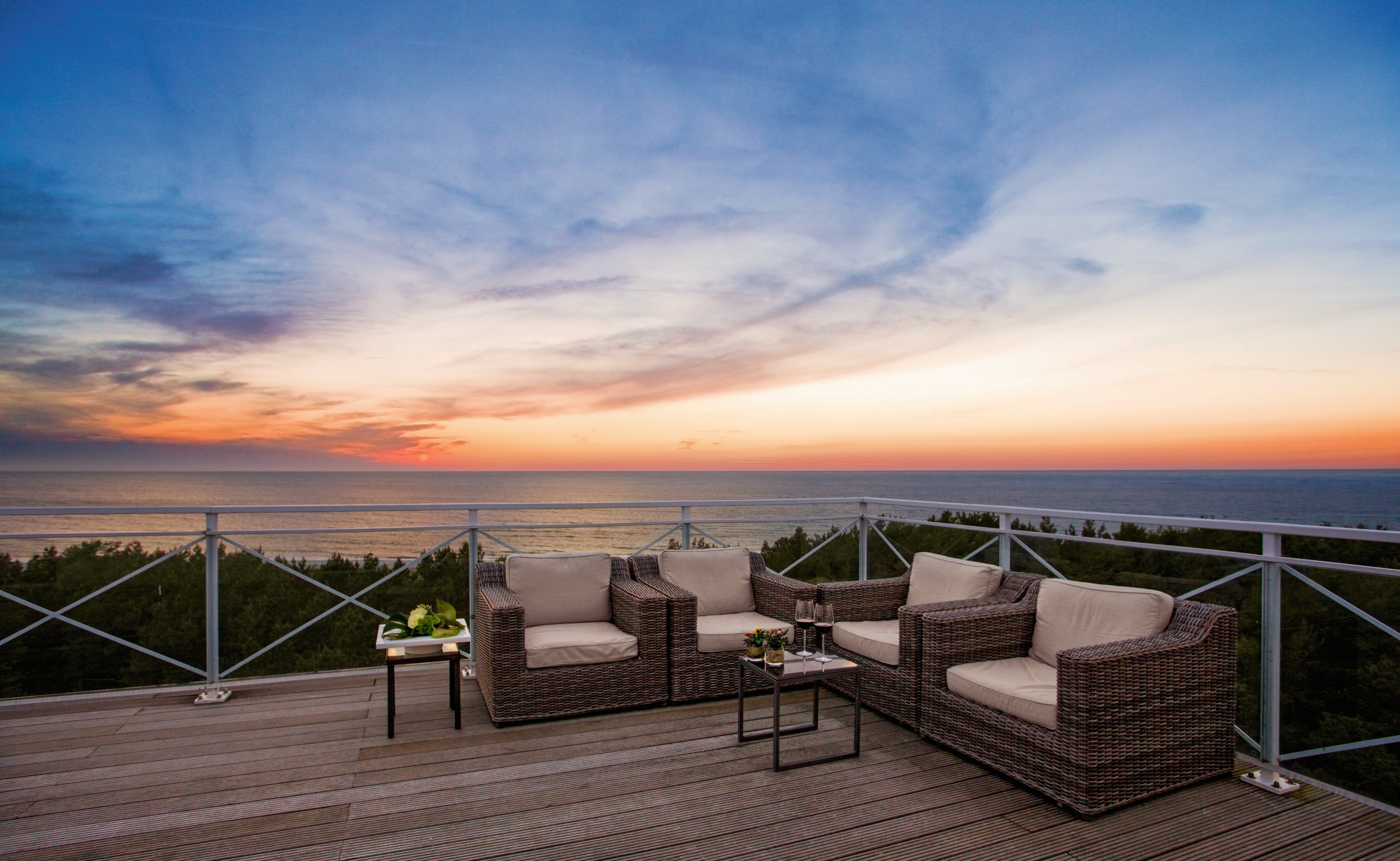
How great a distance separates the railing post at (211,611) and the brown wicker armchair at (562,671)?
151cm

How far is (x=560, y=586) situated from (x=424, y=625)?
2.71 ft

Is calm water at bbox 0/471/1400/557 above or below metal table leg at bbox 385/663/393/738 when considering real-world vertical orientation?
below

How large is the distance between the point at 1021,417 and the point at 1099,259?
4.32m

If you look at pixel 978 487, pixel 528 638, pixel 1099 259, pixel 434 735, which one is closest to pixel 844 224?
pixel 1099 259

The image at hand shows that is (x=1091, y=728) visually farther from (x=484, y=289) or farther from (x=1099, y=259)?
(x=484, y=289)

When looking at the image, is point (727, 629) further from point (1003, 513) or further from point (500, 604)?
point (1003, 513)

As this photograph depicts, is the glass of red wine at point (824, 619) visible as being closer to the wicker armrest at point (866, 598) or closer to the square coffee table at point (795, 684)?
the square coffee table at point (795, 684)

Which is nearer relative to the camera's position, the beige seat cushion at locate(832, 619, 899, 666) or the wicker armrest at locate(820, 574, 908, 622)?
the beige seat cushion at locate(832, 619, 899, 666)

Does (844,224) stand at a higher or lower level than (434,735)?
higher

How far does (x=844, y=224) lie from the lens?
6.23 meters

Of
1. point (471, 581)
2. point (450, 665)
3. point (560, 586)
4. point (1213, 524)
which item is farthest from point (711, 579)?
point (1213, 524)

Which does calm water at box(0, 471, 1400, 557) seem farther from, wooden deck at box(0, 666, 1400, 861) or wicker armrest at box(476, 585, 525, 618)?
wooden deck at box(0, 666, 1400, 861)

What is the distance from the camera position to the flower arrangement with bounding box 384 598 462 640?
3.64 metres

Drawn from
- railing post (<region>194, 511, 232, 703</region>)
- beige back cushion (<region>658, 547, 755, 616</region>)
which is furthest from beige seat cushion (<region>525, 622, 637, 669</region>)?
railing post (<region>194, 511, 232, 703</region>)
